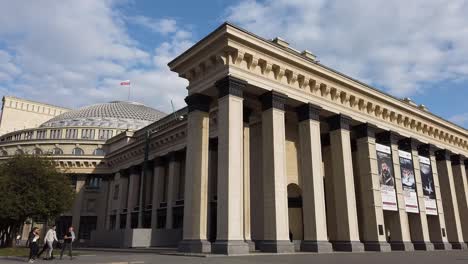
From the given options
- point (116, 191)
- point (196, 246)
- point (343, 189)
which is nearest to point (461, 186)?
point (343, 189)

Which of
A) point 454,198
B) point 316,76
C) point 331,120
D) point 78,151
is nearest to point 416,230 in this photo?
point 454,198

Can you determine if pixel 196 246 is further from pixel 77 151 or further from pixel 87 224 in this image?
pixel 77 151

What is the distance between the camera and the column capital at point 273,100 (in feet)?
73.7

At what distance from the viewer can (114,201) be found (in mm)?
52875

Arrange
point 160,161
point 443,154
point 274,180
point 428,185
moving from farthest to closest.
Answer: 1. point 160,161
2. point 443,154
3. point 428,185
4. point 274,180

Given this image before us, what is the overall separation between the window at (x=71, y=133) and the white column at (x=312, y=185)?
47.5m

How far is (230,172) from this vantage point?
1953cm

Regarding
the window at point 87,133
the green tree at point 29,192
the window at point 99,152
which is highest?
the window at point 87,133

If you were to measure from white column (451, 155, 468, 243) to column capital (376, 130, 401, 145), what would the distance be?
12.4m

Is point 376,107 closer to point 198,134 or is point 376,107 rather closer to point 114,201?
point 198,134

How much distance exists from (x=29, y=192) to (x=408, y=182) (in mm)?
30429

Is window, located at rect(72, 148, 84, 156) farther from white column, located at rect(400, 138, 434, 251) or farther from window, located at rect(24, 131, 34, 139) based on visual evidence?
white column, located at rect(400, 138, 434, 251)

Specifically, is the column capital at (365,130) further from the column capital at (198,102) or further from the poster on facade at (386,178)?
the column capital at (198,102)

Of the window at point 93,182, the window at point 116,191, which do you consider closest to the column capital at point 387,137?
the window at point 116,191
